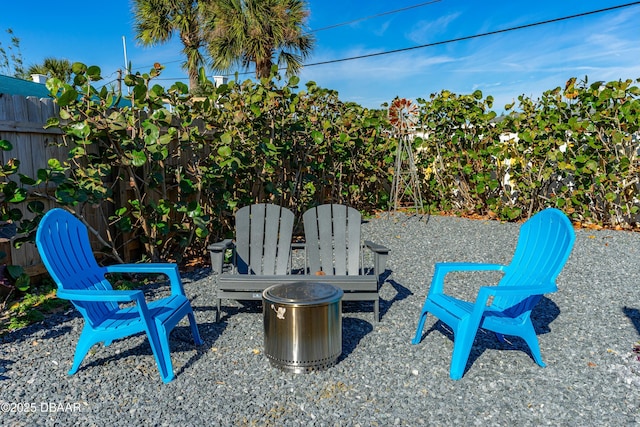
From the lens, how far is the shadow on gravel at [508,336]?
276cm

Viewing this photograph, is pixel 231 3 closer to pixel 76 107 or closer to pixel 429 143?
pixel 429 143

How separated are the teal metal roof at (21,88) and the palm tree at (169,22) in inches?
241

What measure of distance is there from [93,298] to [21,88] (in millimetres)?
7715

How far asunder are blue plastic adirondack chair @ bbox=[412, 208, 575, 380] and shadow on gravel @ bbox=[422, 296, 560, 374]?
0.25 feet

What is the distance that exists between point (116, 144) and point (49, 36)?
1900 centimetres

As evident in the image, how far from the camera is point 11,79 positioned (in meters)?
8.73

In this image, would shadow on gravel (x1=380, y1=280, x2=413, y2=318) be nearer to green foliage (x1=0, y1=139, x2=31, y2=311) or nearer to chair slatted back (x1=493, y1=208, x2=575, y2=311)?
chair slatted back (x1=493, y1=208, x2=575, y2=311)

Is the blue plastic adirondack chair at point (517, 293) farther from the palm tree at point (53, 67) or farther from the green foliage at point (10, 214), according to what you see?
the palm tree at point (53, 67)

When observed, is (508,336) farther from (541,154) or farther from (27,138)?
(541,154)

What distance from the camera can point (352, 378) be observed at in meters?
2.42

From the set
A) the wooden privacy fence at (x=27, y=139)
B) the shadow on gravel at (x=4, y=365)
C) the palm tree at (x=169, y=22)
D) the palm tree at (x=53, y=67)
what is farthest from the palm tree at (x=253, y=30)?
the shadow on gravel at (x=4, y=365)

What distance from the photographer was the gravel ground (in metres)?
2.07

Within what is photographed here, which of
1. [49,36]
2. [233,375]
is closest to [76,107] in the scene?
[233,375]

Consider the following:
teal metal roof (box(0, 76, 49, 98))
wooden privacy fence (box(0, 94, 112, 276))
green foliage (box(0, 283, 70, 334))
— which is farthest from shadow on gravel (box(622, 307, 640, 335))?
teal metal roof (box(0, 76, 49, 98))
